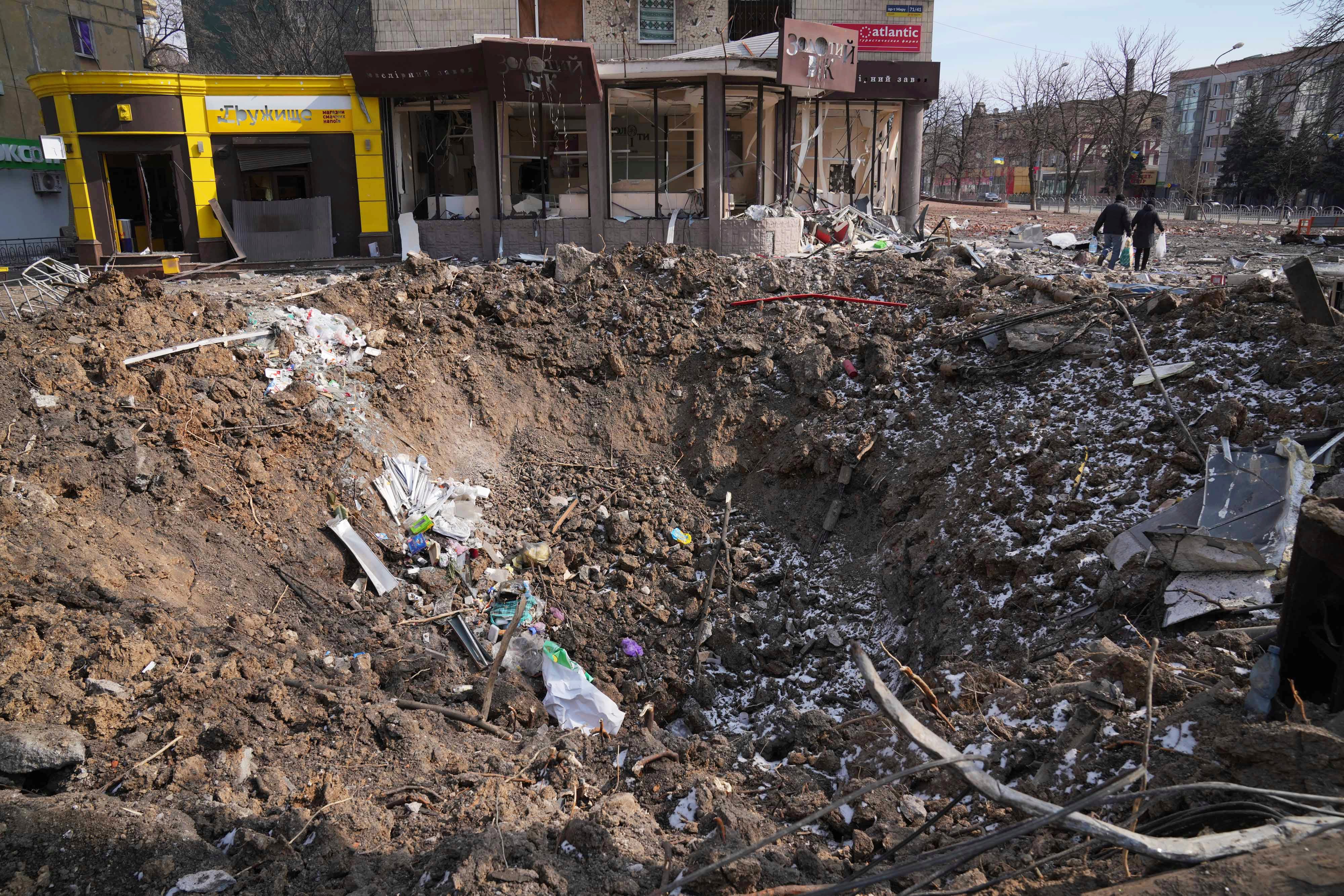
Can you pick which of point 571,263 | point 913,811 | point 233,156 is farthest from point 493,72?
point 913,811

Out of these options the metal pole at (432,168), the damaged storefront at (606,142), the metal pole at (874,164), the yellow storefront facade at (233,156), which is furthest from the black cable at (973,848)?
the metal pole at (874,164)

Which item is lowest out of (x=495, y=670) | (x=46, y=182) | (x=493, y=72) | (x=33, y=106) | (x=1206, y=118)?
(x=495, y=670)

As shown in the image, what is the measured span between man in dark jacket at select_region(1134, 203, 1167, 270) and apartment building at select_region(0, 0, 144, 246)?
88.7 feet

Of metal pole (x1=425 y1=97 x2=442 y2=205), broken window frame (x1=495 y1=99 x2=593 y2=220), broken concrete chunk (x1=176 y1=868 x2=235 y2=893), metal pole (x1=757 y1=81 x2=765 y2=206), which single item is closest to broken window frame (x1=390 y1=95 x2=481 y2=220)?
metal pole (x1=425 y1=97 x2=442 y2=205)

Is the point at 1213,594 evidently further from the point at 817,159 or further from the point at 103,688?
the point at 817,159

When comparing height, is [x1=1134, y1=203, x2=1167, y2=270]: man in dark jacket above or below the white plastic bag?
above

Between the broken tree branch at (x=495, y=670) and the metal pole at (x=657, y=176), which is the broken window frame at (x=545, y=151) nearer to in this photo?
the metal pole at (x=657, y=176)

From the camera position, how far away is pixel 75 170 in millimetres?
15641

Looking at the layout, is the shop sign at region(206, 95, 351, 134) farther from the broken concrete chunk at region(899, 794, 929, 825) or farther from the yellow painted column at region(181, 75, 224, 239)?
the broken concrete chunk at region(899, 794, 929, 825)

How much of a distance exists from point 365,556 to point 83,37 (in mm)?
31412

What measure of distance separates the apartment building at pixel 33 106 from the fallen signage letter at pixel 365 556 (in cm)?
2114

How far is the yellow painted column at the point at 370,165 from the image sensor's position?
16.1 meters

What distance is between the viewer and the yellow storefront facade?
15.3m

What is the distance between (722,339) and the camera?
35.0 feet
